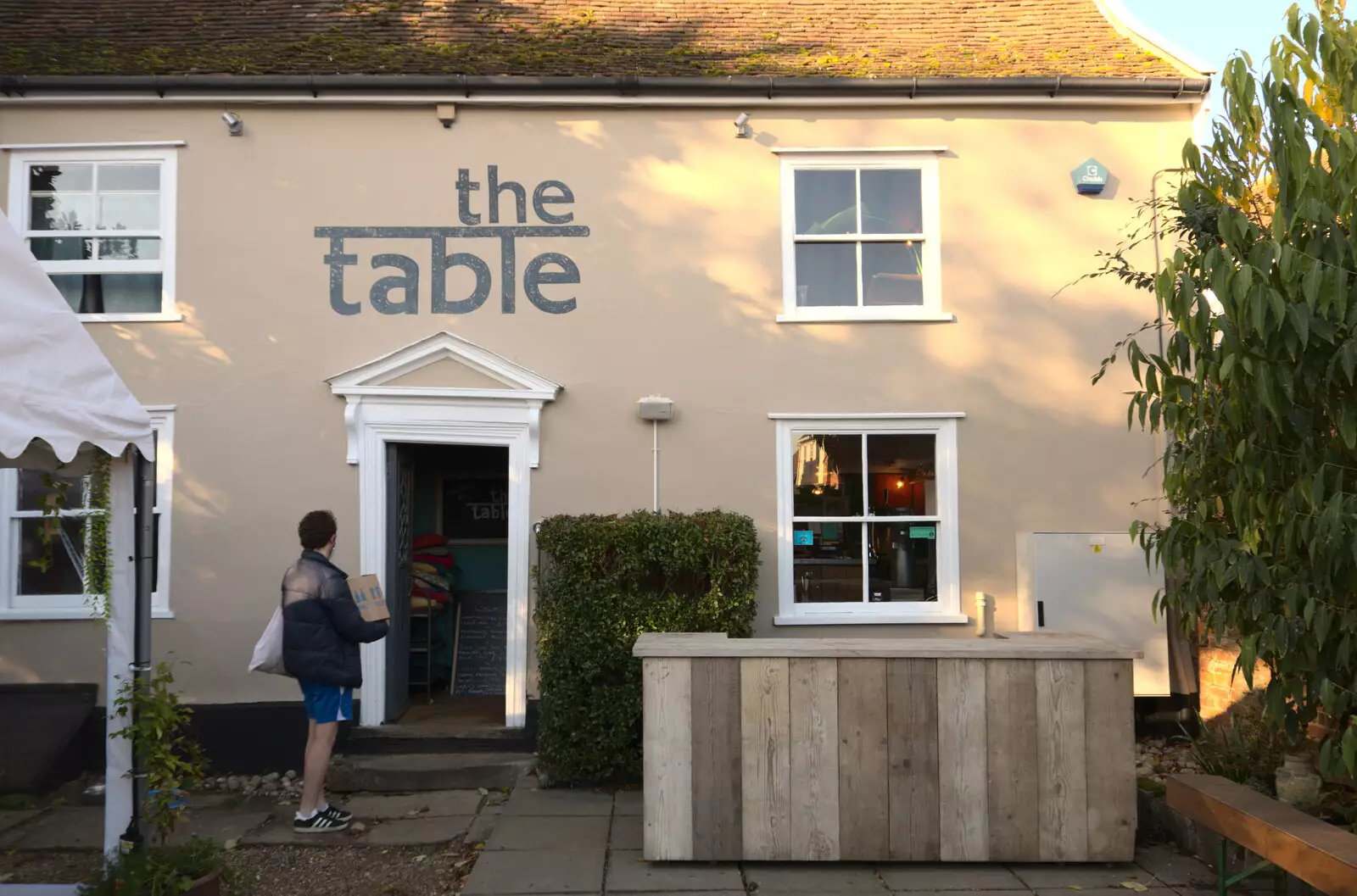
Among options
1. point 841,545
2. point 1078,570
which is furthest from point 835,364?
point 1078,570

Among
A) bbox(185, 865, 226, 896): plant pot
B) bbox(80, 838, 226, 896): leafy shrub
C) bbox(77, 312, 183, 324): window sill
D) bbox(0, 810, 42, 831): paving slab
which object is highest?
bbox(77, 312, 183, 324): window sill

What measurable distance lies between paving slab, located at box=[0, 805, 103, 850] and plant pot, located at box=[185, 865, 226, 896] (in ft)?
6.31

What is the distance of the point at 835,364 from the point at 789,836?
3.83 metres

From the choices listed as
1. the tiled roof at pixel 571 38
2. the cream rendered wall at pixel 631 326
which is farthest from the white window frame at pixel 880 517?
the tiled roof at pixel 571 38

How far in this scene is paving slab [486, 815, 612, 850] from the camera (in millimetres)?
5695

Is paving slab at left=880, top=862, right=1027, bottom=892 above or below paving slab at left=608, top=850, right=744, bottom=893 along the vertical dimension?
below

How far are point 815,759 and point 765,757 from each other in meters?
0.26

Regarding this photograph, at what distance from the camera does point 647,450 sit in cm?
778

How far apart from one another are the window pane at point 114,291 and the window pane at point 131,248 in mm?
152

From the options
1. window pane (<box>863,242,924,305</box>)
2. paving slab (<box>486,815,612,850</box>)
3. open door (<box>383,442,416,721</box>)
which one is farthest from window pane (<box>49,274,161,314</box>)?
window pane (<box>863,242,924,305</box>)

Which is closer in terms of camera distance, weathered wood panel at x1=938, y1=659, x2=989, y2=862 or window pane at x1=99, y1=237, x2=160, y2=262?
weathered wood panel at x1=938, y1=659, x2=989, y2=862

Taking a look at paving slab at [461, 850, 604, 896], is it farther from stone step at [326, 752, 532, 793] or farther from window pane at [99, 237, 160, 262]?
window pane at [99, 237, 160, 262]

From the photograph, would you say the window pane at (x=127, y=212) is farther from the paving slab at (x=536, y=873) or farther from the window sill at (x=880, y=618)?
the window sill at (x=880, y=618)

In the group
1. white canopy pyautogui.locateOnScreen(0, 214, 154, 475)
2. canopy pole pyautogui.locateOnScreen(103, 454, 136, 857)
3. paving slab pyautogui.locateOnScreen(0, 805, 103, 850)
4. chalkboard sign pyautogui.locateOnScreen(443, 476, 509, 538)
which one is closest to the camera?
→ white canopy pyautogui.locateOnScreen(0, 214, 154, 475)
